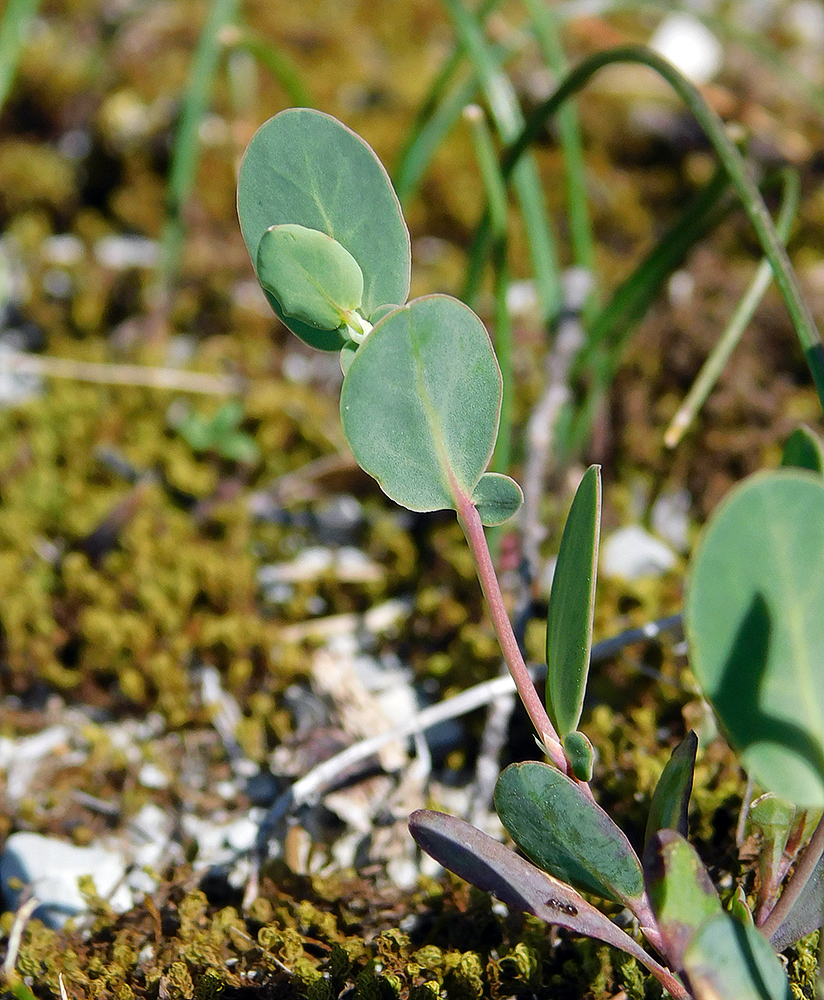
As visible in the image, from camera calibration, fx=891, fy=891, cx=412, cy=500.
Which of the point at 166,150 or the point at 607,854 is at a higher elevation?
the point at 607,854

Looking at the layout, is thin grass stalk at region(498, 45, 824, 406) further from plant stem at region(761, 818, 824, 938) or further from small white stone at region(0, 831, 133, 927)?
small white stone at region(0, 831, 133, 927)

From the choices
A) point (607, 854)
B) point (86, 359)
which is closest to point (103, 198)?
point (86, 359)

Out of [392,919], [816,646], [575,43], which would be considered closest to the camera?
[816,646]

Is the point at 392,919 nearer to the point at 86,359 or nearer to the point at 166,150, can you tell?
the point at 86,359

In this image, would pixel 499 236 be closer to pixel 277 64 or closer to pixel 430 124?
pixel 430 124

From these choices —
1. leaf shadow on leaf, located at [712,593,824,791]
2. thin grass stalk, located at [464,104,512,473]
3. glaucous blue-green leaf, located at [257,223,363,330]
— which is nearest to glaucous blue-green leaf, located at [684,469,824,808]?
leaf shadow on leaf, located at [712,593,824,791]

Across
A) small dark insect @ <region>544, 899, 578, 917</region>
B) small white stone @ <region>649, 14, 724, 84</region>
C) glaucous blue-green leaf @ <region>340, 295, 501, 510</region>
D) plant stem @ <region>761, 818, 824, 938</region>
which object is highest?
small white stone @ <region>649, 14, 724, 84</region>
